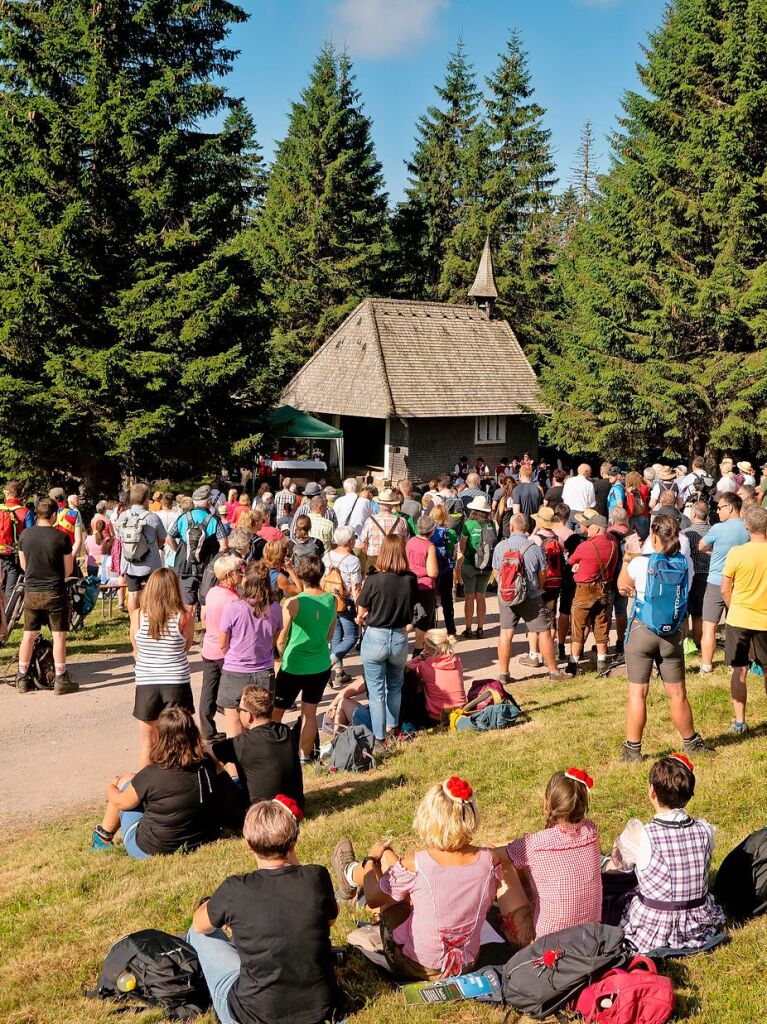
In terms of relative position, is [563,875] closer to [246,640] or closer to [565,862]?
[565,862]

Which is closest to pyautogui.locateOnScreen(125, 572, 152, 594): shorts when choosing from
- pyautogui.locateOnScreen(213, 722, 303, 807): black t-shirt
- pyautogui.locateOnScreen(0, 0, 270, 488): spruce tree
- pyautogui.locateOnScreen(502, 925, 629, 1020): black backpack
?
pyautogui.locateOnScreen(213, 722, 303, 807): black t-shirt

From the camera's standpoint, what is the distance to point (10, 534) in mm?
11969

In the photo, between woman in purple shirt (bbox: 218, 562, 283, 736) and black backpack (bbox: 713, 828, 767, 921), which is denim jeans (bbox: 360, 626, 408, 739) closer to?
woman in purple shirt (bbox: 218, 562, 283, 736)

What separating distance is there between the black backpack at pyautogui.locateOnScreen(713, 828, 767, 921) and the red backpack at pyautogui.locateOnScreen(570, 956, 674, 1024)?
111 cm

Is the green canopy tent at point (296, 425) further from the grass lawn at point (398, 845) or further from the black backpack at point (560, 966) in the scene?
the black backpack at point (560, 966)

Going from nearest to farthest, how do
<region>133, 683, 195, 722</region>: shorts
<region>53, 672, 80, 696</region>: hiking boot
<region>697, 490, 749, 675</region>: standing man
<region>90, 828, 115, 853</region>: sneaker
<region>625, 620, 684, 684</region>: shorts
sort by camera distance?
<region>90, 828, 115, 853</region>: sneaker < <region>625, 620, 684, 684</region>: shorts < <region>133, 683, 195, 722</region>: shorts < <region>697, 490, 749, 675</region>: standing man < <region>53, 672, 80, 696</region>: hiking boot

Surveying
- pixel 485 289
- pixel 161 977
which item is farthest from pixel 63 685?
pixel 485 289

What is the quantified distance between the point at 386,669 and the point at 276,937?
4.36 m

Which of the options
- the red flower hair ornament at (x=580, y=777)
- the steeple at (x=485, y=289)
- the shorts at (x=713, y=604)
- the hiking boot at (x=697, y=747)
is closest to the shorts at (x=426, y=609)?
the shorts at (x=713, y=604)

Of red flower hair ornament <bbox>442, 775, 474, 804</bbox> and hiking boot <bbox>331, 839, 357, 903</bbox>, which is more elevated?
red flower hair ornament <bbox>442, 775, 474, 804</bbox>

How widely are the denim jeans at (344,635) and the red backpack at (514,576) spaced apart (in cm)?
187

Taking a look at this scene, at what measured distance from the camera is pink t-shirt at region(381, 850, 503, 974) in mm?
4684

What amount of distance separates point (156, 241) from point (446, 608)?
13680 mm

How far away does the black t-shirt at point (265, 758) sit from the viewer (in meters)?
6.53
